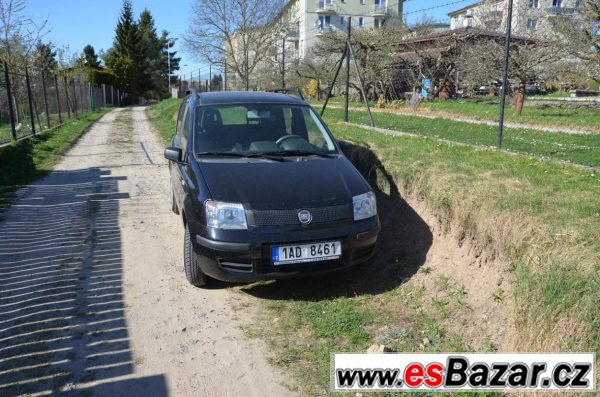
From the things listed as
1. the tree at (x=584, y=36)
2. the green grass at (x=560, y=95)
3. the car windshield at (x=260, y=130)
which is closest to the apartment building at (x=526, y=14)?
the tree at (x=584, y=36)

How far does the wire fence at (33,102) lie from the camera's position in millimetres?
13734

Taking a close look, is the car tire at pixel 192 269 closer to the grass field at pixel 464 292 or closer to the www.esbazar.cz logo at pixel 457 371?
the grass field at pixel 464 292

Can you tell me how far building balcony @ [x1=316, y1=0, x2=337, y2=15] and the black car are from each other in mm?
56228

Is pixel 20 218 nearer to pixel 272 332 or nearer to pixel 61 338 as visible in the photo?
pixel 61 338

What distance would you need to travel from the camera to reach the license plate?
3.95 metres

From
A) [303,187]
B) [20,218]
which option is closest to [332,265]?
[303,187]

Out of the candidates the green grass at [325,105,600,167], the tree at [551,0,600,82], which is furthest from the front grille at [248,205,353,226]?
the tree at [551,0,600,82]

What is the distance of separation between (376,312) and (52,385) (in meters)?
2.41

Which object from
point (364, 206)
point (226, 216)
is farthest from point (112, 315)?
point (364, 206)

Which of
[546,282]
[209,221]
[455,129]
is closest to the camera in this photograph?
[546,282]

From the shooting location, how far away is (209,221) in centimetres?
405

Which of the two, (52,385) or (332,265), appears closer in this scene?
(52,385)

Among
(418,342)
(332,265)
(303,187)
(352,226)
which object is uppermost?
(303,187)

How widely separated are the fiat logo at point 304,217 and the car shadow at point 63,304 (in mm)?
1580
